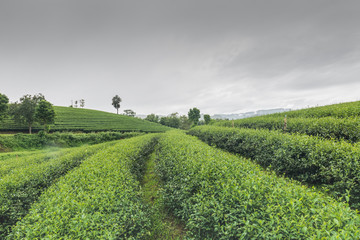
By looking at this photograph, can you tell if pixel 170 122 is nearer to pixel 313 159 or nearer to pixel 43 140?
pixel 43 140

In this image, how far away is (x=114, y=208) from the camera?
111 inches

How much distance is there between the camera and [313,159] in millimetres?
4863

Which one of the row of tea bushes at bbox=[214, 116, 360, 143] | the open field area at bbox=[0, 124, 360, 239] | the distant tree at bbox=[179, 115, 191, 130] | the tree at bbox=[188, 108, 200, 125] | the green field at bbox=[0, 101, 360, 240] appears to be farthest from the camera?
the distant tree at bbox=[179, 115, 191, 130]

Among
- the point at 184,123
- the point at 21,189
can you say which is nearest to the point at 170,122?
the point at 184,123

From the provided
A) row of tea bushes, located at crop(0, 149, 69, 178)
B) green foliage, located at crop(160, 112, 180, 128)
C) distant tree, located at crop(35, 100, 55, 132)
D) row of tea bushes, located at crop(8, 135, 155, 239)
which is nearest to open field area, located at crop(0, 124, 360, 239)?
row of tea bushes, located at crop(8, 135, 155, 239)

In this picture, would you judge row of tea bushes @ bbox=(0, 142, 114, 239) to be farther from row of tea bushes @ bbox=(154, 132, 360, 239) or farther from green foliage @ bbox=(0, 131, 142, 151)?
green foliage @ bbox=(0, 131, 142, 151)

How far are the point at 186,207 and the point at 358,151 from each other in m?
5.38

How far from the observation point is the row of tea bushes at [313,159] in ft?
12.7

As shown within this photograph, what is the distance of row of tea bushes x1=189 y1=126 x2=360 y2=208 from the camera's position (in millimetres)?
3881

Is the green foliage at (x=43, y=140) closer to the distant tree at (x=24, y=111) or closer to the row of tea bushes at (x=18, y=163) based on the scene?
the distant tree at (x=24, y=111)

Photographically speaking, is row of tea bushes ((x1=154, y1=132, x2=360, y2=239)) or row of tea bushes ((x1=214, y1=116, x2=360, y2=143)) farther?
row of tea bushes ((x1=214, y1=116, x2=360, y2=143))

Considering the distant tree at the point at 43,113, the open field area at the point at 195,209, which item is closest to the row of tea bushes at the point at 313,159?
the open field area at the point at 195,209

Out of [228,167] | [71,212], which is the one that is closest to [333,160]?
[228,167]

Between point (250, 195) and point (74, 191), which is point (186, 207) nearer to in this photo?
point (250, 195)
